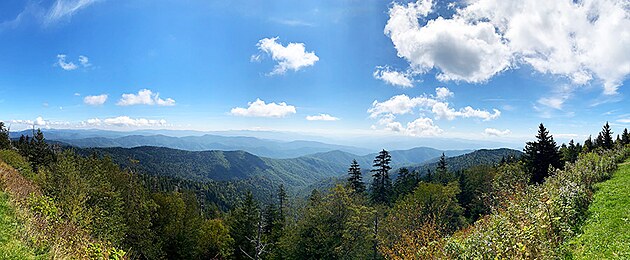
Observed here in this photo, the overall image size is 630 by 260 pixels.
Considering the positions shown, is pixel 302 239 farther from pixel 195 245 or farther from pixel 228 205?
pixel 228 205

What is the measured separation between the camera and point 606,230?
11836 mm

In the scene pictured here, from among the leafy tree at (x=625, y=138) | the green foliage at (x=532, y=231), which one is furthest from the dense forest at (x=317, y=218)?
the leafy tree at (x=625, y=138)

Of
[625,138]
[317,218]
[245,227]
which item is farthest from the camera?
[625,138]

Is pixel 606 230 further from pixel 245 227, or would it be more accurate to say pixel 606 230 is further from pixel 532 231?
pixel 245 227

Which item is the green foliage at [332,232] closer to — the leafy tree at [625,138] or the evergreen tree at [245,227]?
the evergreen tree at [245,227]

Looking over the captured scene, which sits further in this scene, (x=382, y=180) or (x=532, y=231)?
(x=382, y=180)

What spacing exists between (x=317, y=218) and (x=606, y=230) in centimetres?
1974

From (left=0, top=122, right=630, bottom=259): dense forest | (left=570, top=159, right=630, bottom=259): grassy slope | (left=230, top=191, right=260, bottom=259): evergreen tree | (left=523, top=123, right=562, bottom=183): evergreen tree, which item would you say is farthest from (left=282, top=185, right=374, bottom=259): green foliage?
(left=523, top=123, right=562, bottom=183): evergreen tree

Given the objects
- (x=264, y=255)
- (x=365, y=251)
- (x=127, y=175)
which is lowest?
(x=264, y=255)

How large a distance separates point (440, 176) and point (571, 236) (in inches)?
2234

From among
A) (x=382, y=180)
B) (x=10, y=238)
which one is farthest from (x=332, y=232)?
(x=382, y=180)

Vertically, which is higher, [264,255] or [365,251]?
[365,251]

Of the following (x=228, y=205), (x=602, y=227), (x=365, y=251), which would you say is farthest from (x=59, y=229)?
(x=228, y=205)

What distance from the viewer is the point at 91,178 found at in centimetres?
2683
